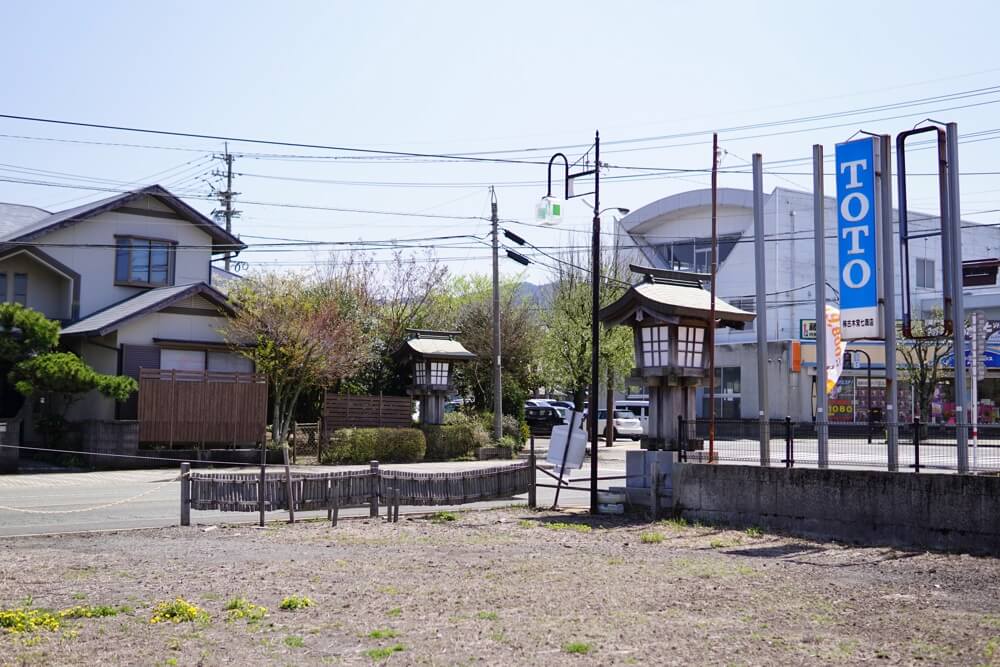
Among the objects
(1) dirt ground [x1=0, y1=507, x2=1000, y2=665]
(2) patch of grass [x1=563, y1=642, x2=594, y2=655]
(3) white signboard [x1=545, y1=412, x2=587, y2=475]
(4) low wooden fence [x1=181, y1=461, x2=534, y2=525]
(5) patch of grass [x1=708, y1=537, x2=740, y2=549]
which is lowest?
(5) patch of grass [x1=708, y1=537, x2=740, y2=549]

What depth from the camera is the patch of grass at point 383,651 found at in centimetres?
773

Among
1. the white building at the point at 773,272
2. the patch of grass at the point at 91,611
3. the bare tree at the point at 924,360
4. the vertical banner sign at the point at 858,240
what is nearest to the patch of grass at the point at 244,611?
the patch of grass at the point at 91,611

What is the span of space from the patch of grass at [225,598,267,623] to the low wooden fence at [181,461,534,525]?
7181mm

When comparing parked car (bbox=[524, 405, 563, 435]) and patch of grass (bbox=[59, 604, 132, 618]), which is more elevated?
parked car (bbox=[524, 405, 563, 435])

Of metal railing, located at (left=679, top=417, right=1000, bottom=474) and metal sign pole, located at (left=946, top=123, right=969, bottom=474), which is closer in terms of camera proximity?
metal sign pole, located at (left=946, top=123, right=969, bottom=474)

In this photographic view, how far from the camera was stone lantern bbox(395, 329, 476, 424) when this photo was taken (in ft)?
116

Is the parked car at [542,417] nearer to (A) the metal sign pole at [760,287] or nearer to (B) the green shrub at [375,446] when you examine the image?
(B) the green shrub at [375,446]

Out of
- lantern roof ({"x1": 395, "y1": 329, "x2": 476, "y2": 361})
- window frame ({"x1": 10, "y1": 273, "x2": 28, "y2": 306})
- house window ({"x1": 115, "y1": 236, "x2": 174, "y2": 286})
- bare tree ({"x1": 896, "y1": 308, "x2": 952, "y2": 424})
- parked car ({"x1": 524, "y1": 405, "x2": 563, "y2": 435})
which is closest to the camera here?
window frame ({"x1": 10, "y1": 273, "x2": 28, "y2": 306})

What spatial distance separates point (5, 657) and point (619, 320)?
14856mm


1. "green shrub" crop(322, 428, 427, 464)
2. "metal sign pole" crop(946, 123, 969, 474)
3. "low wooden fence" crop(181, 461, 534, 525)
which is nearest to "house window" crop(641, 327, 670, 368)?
"low wooden fence" crop(181, 461, 534, 525)

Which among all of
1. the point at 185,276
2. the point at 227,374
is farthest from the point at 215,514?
the point at 185,276

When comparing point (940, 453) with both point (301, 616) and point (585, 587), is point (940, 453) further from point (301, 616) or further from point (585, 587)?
point (301, 616)

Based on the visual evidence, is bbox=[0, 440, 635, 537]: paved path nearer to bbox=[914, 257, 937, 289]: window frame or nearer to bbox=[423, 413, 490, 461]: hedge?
bbox=[423, 413, 490, 461]: hedge

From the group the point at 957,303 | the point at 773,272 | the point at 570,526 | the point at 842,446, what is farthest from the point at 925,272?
the point at 570,526
